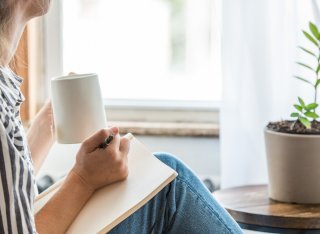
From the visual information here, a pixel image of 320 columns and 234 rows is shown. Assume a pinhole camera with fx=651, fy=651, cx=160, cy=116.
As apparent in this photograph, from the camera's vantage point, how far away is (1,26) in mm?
1012

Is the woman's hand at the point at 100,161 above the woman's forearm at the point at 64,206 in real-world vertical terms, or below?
above

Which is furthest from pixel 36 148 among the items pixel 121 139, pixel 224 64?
pixel 224 64

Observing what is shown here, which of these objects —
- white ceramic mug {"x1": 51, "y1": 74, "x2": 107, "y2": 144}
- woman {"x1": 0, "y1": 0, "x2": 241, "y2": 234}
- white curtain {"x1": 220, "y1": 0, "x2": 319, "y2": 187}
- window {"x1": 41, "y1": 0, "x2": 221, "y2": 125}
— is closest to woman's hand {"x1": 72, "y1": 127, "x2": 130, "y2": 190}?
woman {"x1": 0, "y1": 0, "x2": 241, "y2": 234}

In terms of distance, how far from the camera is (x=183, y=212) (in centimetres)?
116

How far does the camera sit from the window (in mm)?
2121

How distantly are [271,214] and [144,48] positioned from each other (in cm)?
98

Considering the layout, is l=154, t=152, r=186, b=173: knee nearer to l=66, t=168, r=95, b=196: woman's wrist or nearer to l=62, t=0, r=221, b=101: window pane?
l=66, t=168, r=95, b=196: woman's wrist

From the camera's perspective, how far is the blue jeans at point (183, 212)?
45.1 inches

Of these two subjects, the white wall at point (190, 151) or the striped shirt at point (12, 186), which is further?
the white wall at point (190, 151)

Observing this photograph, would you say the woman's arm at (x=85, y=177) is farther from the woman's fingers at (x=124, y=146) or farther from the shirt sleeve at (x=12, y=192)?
the shirt sleeve at (x=12, y=192)

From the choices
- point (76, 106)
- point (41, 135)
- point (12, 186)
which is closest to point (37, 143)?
point (41, 135)

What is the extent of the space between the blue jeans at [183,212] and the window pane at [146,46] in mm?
998

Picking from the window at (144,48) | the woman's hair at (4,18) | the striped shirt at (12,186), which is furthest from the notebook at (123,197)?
the window at (144,48)

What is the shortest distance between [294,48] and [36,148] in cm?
85
